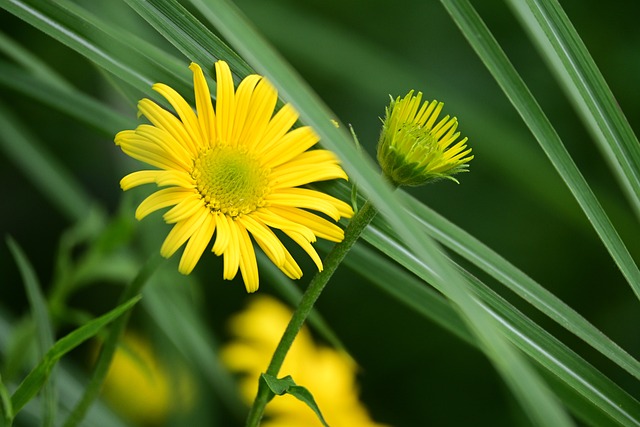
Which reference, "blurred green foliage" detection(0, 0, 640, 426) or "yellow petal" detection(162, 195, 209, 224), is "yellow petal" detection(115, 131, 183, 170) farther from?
"blurred green foliage" detection(0, 0, 640, 426)

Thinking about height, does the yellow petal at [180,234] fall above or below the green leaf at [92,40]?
below

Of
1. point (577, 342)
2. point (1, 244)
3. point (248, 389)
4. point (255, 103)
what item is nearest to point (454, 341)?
point (577, 342)

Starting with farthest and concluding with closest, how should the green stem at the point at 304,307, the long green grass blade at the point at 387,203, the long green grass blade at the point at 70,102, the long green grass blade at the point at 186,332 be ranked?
the long green grass blade at the point at 186,332, the long green grass blade at the point at 70,102, the green stem at the point at 304,307, the long green grass blade at the point at 387,203

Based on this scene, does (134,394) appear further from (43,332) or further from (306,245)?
(306,245)

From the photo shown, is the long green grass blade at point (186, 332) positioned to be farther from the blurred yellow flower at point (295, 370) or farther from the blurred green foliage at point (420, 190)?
the blurred green foliage at point (420, 190)

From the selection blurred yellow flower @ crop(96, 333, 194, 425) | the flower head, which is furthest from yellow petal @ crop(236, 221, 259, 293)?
blurred yellow flower @ crop(96, 333, 194, 425)

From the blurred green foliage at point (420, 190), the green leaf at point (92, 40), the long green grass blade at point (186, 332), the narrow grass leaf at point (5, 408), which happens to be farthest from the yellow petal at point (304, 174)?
the blurred green foliage at point (420, 190)

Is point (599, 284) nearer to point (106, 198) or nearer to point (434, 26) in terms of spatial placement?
point (434, 26)
